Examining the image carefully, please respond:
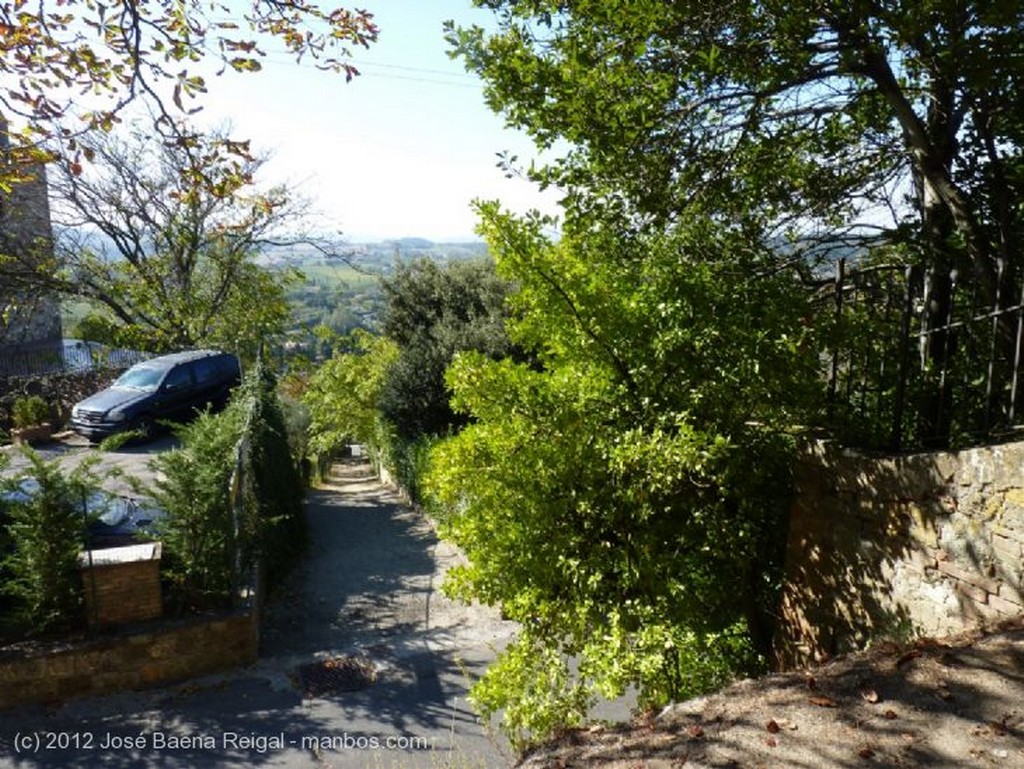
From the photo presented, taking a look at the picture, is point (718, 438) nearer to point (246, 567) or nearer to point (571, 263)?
point (571, 263)

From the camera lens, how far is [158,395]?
582 inches

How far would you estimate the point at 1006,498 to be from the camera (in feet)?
11.4

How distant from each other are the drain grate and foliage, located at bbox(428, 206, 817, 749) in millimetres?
2775

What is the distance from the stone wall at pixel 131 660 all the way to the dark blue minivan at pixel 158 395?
7.44m

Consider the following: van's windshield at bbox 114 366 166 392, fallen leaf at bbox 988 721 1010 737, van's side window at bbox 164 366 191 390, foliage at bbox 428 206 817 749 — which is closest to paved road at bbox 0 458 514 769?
foliage at bbox 428 206 817 749

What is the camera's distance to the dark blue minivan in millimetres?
14383

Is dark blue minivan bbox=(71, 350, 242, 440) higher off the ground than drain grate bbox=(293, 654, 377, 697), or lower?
higher

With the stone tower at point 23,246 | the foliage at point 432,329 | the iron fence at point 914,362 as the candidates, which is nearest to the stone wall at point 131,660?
the iron fence at point 914,362

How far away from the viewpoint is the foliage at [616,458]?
176 inches

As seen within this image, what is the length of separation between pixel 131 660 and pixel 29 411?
12.0 metres

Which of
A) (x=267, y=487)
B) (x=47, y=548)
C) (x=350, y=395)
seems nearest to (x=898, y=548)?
(x=47, y=548)

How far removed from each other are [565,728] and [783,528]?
A: 2185mm

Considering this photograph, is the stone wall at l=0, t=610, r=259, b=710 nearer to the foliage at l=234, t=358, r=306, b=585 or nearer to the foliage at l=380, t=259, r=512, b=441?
the foliage at l=234, t=358, r=306, b=585

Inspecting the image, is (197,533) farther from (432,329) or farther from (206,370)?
(432,329)
